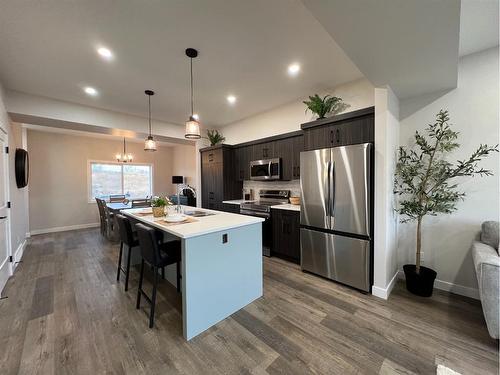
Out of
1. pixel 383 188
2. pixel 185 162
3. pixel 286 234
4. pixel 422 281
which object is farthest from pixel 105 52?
pixel 185 162

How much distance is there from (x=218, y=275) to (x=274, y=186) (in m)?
2.72

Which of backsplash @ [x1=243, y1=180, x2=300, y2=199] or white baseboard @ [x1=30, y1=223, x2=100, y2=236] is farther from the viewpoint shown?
white baseboard @ [x1=30, y1=223, x2=100, y2=236]

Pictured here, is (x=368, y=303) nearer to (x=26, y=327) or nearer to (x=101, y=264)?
(x=26, y=327)

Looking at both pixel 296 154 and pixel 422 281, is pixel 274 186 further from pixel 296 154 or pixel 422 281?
pixel 422 281

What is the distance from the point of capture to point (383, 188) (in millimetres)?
2414

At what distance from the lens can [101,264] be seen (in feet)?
11.6

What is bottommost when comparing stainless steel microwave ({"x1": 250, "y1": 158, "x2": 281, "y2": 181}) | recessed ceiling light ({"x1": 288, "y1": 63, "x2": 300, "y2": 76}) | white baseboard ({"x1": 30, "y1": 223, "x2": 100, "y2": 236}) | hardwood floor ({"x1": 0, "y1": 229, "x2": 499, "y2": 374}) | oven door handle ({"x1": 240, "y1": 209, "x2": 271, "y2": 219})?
hardwood floor ({"x1": 0, "y1": 229, "x2": 499, "y2": 374})

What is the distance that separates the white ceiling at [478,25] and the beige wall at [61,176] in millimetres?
8257

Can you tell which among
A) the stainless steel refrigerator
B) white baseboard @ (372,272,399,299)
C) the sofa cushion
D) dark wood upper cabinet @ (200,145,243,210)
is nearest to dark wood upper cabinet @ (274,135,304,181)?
the stainless steel refrigerator

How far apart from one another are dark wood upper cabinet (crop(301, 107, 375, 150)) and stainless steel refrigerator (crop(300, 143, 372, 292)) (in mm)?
170

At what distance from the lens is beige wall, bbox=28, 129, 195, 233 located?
18.6 ft

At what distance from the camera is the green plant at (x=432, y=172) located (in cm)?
237

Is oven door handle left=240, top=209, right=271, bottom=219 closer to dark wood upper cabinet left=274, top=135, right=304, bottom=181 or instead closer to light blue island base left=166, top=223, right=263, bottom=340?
dark wood upper cabinet left=274, top=135, right=304, bottom=181

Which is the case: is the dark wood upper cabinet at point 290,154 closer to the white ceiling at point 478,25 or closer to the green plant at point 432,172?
the green plant at point 432,172
